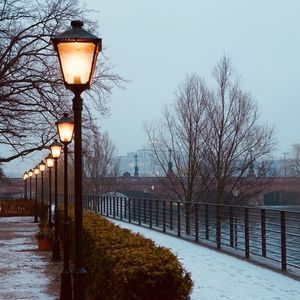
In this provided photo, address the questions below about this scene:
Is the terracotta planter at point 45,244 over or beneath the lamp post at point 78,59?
beneath

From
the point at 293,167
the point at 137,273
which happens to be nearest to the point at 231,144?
the point at 137,273

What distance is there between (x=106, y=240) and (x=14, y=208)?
3681 centimetres

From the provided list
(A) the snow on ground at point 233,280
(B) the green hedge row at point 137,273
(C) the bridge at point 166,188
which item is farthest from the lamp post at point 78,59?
(C) the bridge at point 166,188

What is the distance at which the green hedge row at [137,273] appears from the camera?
18.3ft

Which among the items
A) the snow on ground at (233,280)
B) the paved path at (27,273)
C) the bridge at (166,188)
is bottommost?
the paved path at (27,273)

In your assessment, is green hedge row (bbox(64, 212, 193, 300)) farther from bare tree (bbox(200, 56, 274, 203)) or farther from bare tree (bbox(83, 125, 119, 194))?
bare tree (bbox(83, 125, 119, 194))

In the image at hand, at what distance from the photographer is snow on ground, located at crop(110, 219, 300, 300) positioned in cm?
859

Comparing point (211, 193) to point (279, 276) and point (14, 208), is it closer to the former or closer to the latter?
point (14, 208)

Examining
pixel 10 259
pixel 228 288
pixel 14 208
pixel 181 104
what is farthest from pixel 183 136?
pixel 228 288

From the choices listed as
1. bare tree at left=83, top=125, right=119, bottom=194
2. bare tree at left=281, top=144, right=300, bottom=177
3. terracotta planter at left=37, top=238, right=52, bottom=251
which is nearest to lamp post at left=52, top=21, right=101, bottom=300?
terracotta planter at left=37, top=238, right=52, bottom=251

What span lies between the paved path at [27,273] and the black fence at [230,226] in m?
4.18

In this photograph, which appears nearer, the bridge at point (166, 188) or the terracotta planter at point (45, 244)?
the terracotta planter at point (45, 244)

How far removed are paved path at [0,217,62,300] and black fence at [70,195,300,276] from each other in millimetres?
4180

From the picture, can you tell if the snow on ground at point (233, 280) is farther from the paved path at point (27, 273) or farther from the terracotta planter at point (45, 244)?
the terracotta planter at point (45, 244)
